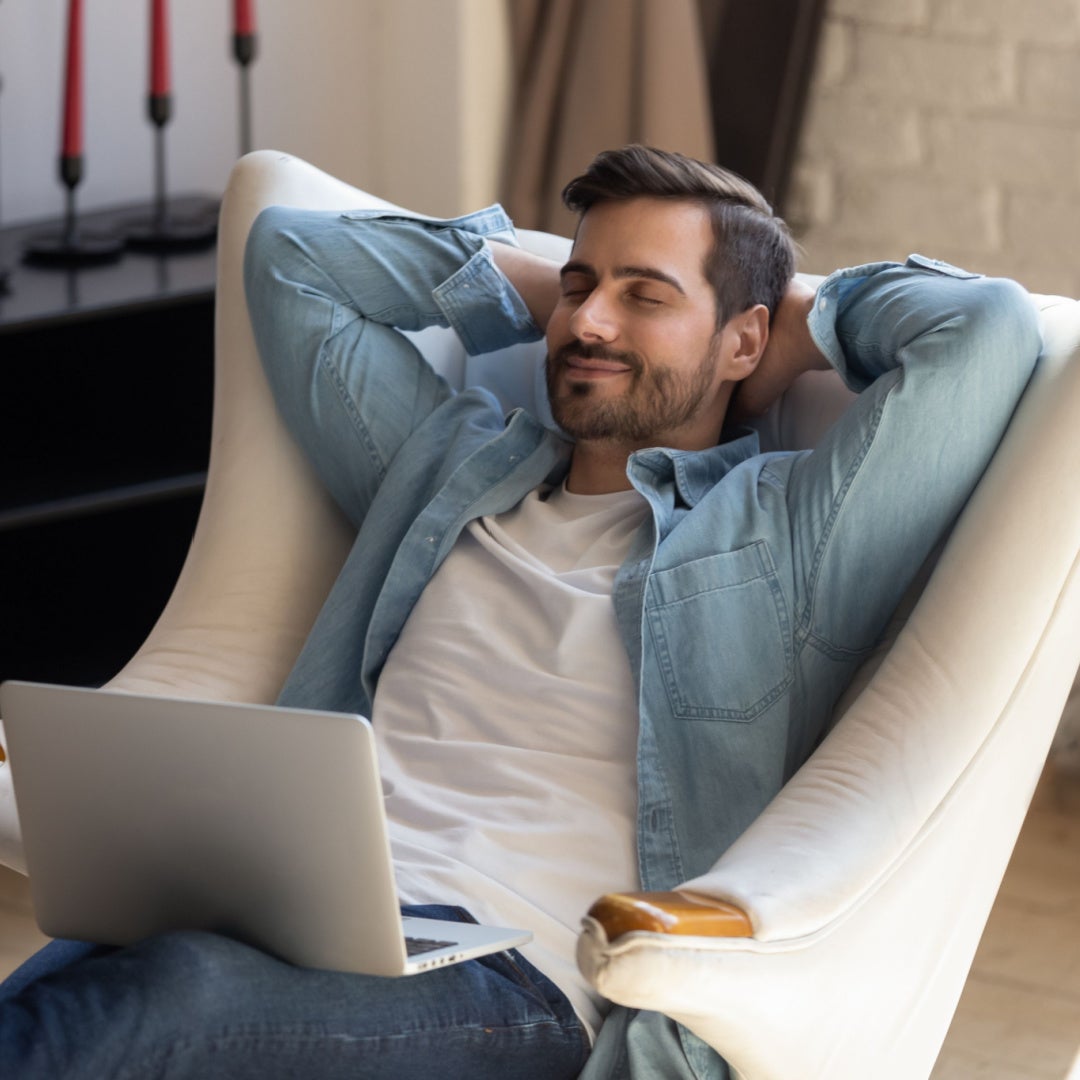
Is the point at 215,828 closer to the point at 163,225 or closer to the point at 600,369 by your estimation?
the point at 600,369

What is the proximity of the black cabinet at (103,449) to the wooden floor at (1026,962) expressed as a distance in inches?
14.5

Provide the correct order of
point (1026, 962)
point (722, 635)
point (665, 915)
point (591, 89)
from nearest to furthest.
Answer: point (665, 915) < point (722, 635) < point (1026, 962) < point (591, 89)

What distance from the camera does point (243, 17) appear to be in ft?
8.08

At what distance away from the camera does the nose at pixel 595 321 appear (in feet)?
5.16

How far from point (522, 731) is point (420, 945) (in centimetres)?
32

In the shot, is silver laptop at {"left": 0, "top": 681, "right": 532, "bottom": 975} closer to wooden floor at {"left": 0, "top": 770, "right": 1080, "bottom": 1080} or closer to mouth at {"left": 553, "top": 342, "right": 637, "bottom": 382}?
mouth at {"left": 553, "top": 342, "right": 637, "bottom": 382}

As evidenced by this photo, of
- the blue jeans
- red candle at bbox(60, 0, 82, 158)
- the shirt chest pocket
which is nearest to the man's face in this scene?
the shirt chest pocket

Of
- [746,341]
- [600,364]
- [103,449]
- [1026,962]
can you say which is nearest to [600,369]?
[600,364]

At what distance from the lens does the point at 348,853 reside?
3.49 ft

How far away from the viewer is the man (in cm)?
117

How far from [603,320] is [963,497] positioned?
38cm

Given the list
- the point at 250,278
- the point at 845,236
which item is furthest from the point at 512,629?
the point at 845,236

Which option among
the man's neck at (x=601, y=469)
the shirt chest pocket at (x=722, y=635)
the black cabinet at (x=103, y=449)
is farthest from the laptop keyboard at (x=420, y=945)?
the black cabinet at (x=103, y=449)

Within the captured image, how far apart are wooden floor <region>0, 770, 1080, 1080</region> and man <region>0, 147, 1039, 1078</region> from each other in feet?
2.26
